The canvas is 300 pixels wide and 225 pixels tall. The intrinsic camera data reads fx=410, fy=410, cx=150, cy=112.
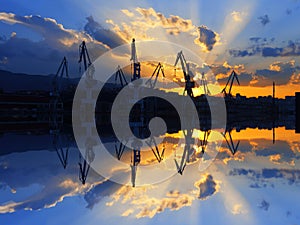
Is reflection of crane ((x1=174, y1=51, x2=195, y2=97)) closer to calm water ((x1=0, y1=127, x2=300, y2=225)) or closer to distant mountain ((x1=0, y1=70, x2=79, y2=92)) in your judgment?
calm water ((x1=0, y1=127, x2=300, y2=225))

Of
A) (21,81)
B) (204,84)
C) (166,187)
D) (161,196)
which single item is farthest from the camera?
(21,81)

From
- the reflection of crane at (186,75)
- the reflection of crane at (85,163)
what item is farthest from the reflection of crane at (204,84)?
the reflection of crane at (85,163)

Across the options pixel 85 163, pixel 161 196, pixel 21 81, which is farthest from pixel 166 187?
pixel 21 81

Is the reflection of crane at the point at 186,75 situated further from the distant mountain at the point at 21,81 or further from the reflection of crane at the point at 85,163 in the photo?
the distant mountain at the point at 21,81

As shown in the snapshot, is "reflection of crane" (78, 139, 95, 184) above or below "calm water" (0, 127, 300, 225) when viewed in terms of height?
below

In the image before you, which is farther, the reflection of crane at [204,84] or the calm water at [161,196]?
the reflection of crane at [204,84]

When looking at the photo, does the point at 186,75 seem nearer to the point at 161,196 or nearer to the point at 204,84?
the point at 204,84

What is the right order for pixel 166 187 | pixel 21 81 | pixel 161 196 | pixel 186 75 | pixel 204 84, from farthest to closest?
pixel 21 81, pixel 204 84, pixel 186 75, pixel 166 187, pixel 161 196

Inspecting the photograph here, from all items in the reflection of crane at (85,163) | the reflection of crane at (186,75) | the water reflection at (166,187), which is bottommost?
the reflection of crane at (85,163)

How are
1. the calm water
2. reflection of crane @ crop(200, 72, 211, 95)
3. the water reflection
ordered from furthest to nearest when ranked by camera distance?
reflection of crane @ crop(200, 72, 211, 95), the water reflection, the calm water

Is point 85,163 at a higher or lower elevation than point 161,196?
lower

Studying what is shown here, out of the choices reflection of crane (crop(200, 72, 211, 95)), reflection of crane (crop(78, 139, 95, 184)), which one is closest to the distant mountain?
reflection of crane (crop(200, 72, 211, 95))

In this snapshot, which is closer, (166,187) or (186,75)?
(166,187)
